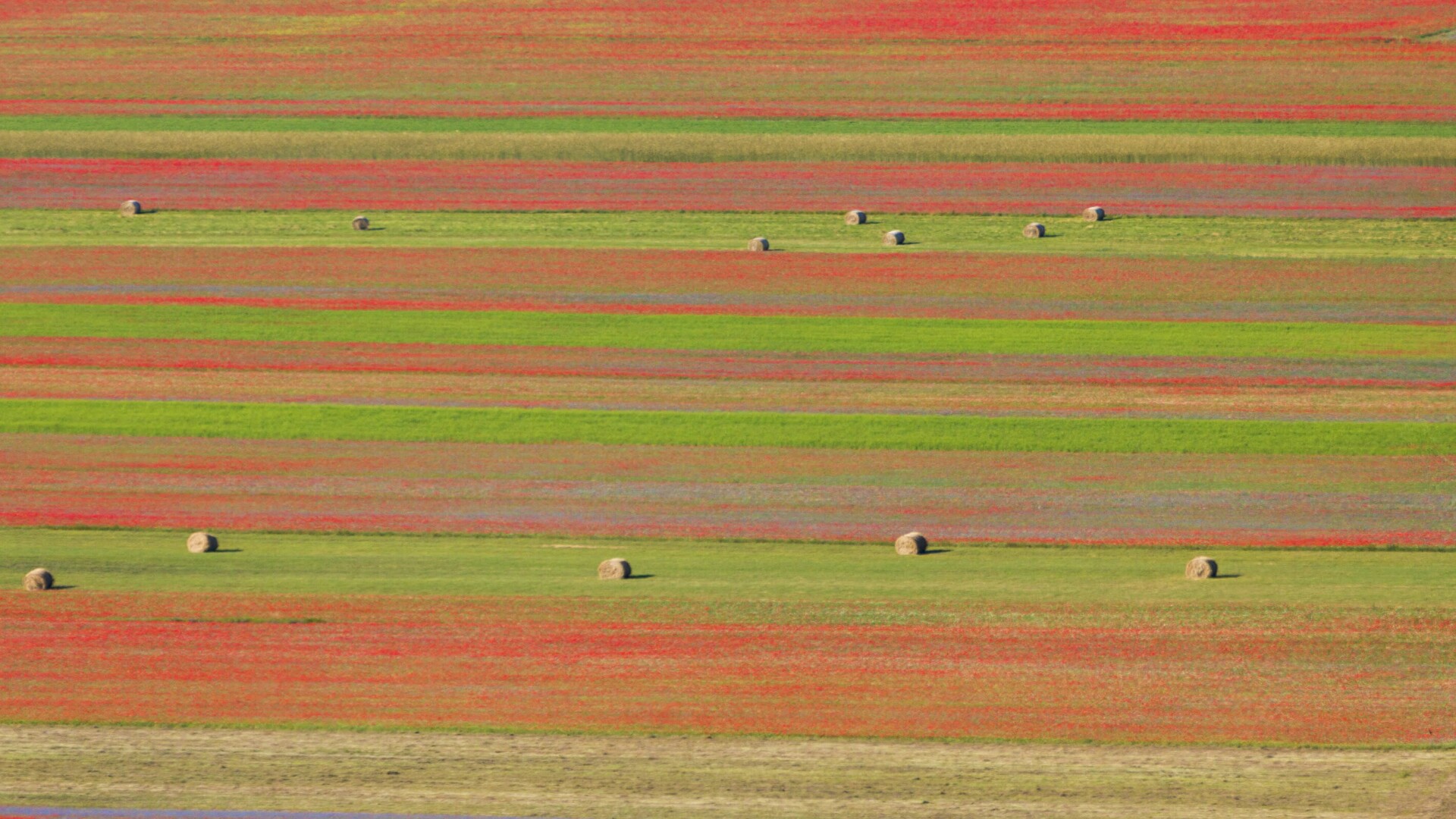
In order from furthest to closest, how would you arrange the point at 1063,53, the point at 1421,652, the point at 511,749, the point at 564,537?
the point at 1063,53, the point at 564,537, the point at 1421,652, the point at 511,749

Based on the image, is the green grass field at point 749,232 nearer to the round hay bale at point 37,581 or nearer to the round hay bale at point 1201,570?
the round hay bale at point 1201,570

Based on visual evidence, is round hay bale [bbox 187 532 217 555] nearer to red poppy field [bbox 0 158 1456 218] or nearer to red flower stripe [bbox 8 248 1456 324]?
red flower stripe [bbox 8 248 1456 324]

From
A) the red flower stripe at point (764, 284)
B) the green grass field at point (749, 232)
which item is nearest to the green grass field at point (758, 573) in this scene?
the red flower stripe at point (764, 284)

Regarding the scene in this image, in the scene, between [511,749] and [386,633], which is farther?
[386,633]

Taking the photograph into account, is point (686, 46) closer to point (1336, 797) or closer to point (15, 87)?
point (15, 87)

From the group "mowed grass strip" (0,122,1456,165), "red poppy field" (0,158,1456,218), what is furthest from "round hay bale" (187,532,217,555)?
"mowed grass strip" (0,122,1456,165)

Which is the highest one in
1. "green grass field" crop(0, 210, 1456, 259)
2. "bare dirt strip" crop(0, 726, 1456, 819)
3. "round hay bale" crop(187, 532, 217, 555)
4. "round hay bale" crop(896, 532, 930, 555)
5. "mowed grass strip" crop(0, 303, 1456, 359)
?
"green grass field" crop(0, 210, 1456, 259)

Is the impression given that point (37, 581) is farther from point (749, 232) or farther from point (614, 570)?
point (749, 232)

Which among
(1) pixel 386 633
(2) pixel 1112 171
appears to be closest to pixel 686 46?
(2) pixel 1112 171
